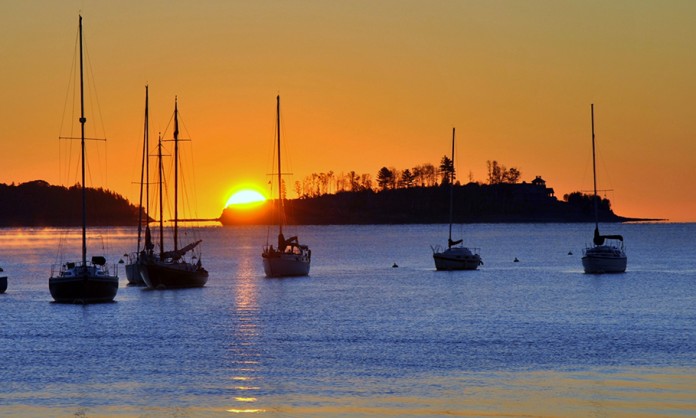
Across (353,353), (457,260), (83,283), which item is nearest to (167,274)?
(83,283)

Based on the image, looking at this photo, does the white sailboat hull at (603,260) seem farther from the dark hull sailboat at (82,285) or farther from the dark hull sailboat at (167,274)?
the dark hull sailboat at (82,285)

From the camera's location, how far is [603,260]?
341 ft

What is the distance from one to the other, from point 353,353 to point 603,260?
6186 centimetres

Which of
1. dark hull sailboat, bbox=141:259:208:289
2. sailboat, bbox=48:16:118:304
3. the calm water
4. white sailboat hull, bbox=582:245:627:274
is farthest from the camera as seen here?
white sailboat hull, bbox=582:245:627:274

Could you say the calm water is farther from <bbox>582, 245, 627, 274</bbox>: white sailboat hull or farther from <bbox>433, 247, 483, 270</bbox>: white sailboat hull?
<bbox>433, 247, 483, 270</bbox>: white sailboat hull

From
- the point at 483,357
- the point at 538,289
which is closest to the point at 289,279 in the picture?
the point at 538,289

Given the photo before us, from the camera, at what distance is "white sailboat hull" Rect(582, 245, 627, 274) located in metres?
104

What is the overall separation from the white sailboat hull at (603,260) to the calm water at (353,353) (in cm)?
1475

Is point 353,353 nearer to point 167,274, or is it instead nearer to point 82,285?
point 82,285

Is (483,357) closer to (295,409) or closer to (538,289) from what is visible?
(295,409)

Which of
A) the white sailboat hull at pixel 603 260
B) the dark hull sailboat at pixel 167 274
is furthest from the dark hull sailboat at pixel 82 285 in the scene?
the white sailboat hull at pixel 603 260

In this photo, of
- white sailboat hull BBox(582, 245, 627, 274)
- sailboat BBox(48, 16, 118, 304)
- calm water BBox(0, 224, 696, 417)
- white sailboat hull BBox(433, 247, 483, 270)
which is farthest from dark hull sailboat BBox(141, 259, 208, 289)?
white sailboat hull BBox(582, 245, 627, 274)

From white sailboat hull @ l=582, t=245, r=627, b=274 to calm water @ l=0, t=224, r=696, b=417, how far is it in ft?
48.4

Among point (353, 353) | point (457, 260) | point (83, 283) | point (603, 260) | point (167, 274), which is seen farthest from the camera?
point (457, 260)
